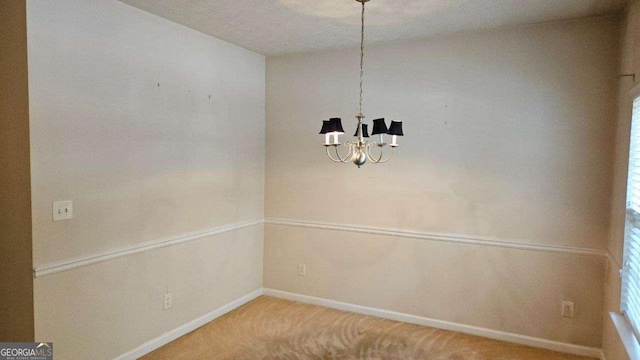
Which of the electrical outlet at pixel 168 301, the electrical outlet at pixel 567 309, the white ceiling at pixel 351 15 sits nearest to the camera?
the white ceiling at pixel 351 15

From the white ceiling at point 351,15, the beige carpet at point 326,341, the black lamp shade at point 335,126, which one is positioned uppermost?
the white ceiling at point 351,15

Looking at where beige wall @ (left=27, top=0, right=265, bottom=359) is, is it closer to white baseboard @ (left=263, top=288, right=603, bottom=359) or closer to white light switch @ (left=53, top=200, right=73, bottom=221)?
white light switch @ (left=53, top=200, right=73, bottom=221)

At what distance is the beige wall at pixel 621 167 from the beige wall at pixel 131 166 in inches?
126

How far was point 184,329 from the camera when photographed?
3.43 m

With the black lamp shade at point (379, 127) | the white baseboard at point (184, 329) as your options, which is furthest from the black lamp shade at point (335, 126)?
the white baseboard at point (184, 329)

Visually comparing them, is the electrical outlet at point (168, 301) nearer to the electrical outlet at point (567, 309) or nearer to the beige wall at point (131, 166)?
the beige wall at point (131, 166)

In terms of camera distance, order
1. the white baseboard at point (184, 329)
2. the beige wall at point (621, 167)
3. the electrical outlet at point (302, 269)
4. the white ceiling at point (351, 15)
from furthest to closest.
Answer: the electrical outlet at point (302, 269), the white baseboard at point (184, 329), the white ceiling at point (351, 15), the beige wall at point (621, 167)

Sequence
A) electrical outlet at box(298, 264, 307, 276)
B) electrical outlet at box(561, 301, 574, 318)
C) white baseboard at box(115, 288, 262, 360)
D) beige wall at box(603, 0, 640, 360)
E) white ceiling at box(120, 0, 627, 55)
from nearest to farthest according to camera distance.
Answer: beige wall at box(603, 0, 640, 360) < white ceiling at box(120, 0, 627, 55) < white baseboard at box(115, 288, 262, 360) < electrical outlet at box(561, 301, 574, 318) < electrical outlet at box(298, 264, 307, 276)

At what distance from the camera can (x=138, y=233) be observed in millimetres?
2998

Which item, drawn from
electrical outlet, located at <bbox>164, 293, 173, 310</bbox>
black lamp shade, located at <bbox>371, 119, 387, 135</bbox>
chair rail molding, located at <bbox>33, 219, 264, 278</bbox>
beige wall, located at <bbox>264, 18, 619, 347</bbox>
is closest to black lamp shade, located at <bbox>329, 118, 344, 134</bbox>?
black lamp shade, located at <bbox>371, 119, 387, 135</bbox>

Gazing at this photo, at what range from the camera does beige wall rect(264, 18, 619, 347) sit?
3059 mm

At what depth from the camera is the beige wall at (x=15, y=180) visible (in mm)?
2312

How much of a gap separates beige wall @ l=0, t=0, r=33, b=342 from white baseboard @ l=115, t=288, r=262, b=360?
30.9 inches

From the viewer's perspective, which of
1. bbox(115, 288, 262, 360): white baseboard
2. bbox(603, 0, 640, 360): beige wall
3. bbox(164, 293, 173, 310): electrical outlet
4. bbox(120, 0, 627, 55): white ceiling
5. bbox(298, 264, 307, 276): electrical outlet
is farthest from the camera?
bbox(298, 264, 307, 276): electrical outlet
